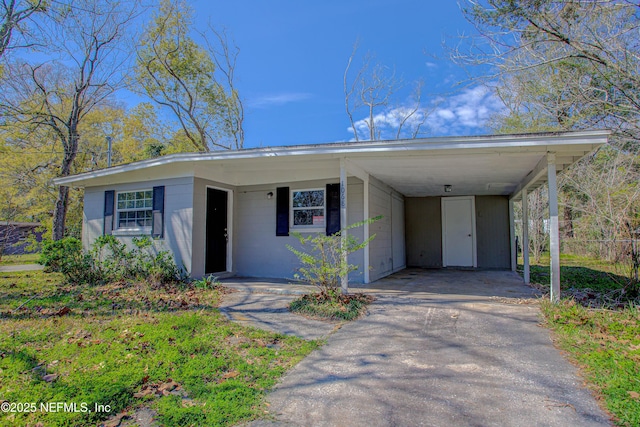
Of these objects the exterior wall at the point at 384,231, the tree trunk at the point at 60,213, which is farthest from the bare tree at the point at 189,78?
the exterior wall at the point at 384,231

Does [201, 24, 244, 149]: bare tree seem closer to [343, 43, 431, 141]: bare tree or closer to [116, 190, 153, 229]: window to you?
[343, 43, 431, 141]: bare tree

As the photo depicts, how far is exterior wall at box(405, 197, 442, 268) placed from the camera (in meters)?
10.8

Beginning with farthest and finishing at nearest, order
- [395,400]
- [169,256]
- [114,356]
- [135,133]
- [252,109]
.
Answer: [252,109] → [135,133] → [169,256] → [114,356] → [395,400]

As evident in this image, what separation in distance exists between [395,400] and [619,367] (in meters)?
1.98

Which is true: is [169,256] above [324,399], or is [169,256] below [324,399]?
above

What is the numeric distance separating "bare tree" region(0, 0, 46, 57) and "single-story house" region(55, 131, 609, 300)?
3665mm

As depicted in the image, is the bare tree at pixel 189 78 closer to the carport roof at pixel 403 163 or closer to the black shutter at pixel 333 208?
the carport roof at pixel 403 163

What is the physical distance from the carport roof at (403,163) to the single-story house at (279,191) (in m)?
0.02

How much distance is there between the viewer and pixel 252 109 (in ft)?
64.4

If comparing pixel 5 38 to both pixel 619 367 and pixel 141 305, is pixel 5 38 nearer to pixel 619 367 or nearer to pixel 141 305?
pixel 141 305

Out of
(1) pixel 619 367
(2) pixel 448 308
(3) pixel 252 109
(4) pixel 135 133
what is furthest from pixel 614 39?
(4) pixel 135 133

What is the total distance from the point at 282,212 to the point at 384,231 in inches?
98.7

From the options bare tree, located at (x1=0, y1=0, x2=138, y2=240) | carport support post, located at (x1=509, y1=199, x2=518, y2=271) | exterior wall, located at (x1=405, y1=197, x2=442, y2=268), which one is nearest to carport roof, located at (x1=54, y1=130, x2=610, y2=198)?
carport support post, located at (x1=509, y1=199, x2=518, y2=271)

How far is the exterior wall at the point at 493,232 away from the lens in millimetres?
10148
